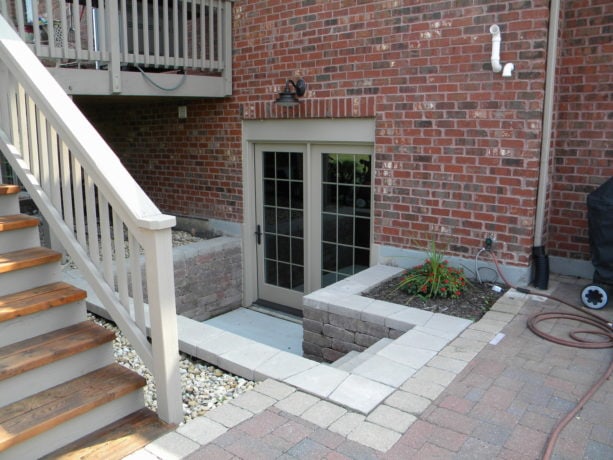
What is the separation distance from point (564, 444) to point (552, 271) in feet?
9.61

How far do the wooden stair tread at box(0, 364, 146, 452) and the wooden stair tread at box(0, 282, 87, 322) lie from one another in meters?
0.40

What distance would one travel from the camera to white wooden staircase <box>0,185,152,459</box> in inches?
96.6

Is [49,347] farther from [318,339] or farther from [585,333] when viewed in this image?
[585,333]

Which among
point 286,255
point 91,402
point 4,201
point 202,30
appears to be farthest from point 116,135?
point 91,402

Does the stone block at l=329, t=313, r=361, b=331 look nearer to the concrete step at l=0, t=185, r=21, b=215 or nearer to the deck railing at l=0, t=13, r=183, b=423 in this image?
the deck railing at l=0, t=13, r=183, b=423

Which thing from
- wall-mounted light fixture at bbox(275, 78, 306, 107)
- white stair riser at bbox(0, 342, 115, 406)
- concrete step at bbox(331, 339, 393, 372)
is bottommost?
concrete step at bbox(331, 339, 393, 372)

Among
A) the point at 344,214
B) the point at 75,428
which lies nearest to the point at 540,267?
the point at 344,214

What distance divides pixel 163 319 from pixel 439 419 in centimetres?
144

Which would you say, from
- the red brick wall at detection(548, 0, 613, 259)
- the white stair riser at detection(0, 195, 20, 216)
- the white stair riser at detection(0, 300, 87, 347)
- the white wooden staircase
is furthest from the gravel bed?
the red brick wall at detection(548, 0, 613, 259)

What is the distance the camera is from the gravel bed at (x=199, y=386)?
301 centimetres

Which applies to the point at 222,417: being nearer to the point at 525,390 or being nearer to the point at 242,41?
the point at 525,390

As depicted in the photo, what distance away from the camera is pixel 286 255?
21.8 feet

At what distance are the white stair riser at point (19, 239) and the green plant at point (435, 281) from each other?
285 centimetres

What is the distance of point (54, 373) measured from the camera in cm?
270
